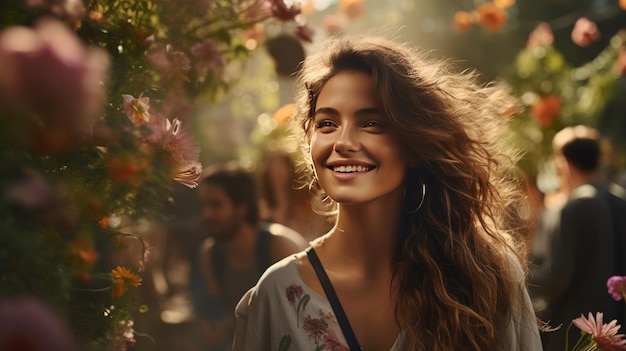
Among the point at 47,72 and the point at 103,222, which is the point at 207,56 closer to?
the point at 103,222

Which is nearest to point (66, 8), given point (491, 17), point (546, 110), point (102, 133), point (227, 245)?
point (102, 133)

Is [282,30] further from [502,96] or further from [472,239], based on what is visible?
[472,239]

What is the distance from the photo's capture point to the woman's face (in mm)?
2174

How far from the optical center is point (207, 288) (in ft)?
16.1

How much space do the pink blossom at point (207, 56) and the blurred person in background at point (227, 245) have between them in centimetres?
207

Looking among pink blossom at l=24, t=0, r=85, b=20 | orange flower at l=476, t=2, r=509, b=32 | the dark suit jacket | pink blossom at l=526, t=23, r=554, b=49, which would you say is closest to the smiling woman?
pink blossom at l=24, t=0, r=85, b=20

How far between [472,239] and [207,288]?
2.77 metres

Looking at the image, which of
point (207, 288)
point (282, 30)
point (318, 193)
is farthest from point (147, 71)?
point (207, 288)

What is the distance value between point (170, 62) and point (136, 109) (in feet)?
1.27

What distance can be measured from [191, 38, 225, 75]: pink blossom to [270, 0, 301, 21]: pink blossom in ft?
0.76

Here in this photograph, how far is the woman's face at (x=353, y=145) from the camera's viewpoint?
217cm

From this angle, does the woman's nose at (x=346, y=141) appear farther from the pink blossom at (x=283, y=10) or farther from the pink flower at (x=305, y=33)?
the pink flower at (x=305, y=33)

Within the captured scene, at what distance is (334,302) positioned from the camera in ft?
7.29

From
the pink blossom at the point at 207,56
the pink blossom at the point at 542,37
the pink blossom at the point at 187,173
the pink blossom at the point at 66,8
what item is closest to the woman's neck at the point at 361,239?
the pink blossom at the point at 207,56
